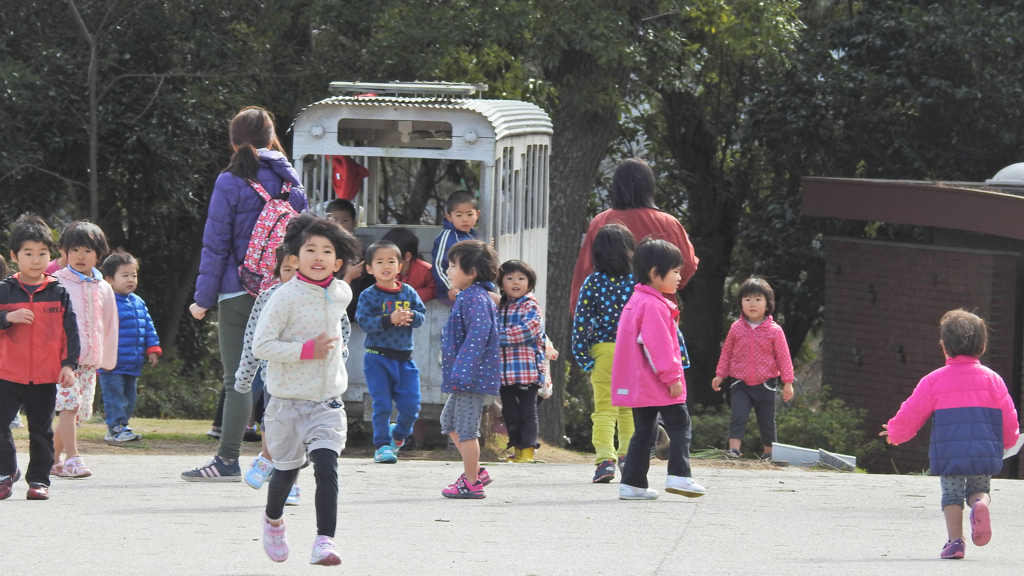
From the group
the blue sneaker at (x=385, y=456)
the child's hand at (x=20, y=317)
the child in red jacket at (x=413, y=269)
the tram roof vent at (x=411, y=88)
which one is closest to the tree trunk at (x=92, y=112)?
the tram roof vent at (x=411, y=88)

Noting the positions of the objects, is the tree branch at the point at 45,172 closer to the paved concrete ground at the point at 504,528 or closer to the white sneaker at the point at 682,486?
the paved concrete ground at the point at 504,528

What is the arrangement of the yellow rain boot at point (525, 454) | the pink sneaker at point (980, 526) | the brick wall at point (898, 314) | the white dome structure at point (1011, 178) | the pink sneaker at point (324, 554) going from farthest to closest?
the white dome structure at point (1011, 178)
the brick wall at point (898, 314)
the yellow rain boot at point (525, 454)
the pink sneaker at point (980, 526)
the pink sneaker at point (324, 554)

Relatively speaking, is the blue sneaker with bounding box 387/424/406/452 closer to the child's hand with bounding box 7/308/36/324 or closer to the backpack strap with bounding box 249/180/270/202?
the backpack strap with bounding box 249/180/270/202

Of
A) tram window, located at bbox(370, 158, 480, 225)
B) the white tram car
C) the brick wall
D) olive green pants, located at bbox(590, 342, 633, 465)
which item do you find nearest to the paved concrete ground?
olive green pants, located at bbox(590, 342, 633, 465)

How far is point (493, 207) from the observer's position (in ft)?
31.7

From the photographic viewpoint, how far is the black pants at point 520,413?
9.07 m

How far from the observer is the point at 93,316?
25.5ft

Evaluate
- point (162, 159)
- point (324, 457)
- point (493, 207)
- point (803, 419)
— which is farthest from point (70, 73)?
point (324, 457)

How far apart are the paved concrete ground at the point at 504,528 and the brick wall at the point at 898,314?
5888 millimetres

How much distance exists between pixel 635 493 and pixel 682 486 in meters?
0.27

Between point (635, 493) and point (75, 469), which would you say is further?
point (75, 469)

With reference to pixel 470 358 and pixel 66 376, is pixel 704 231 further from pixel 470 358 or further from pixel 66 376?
pixel 66 376

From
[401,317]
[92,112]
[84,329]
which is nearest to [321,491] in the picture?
[84,329]

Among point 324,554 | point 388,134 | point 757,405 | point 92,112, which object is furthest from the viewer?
point 92,112
